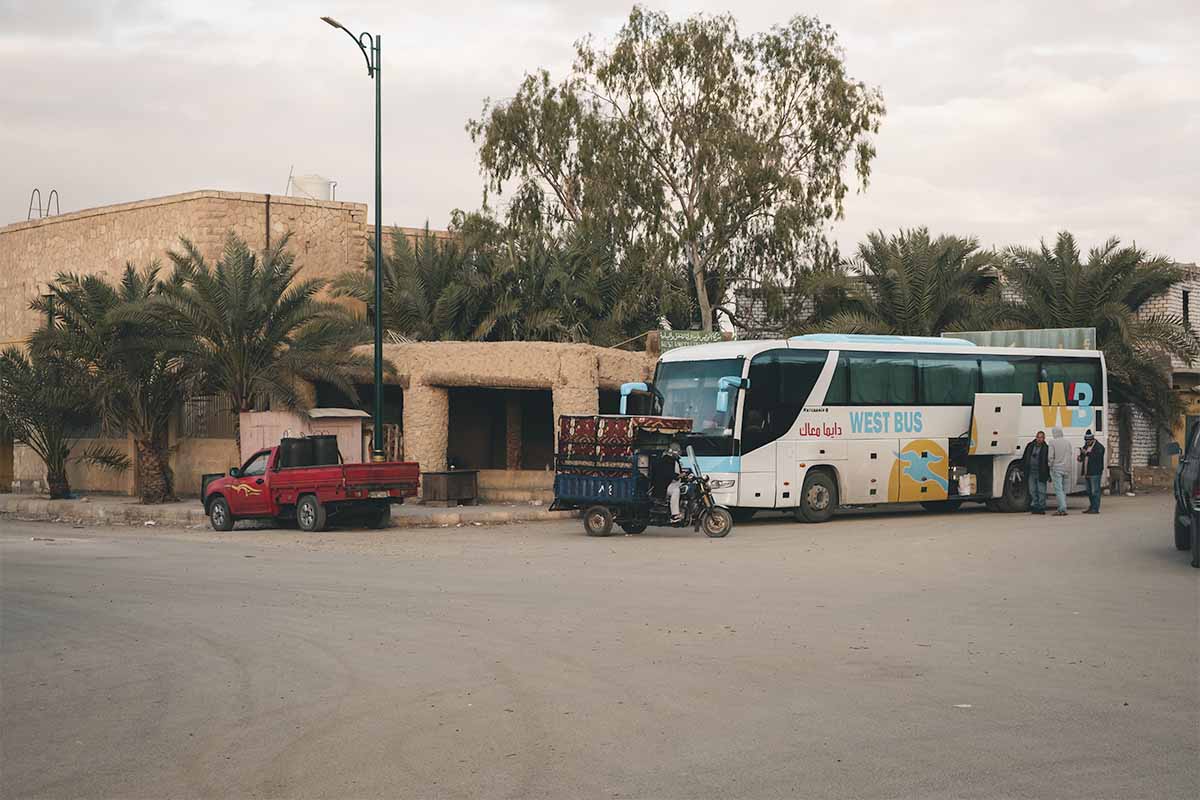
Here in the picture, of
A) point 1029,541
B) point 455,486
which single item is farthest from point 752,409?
point 455,486

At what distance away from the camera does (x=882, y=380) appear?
26.1 meters

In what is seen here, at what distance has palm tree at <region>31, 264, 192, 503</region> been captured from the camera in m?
31.3

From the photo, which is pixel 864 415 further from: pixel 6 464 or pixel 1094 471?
pixel 6 464

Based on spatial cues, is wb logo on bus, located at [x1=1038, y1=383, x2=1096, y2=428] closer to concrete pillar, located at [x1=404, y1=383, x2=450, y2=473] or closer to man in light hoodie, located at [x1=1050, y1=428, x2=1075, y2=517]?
man in light hoodie, located at [x1=1050, y1=428, x2=1075, y2=517]

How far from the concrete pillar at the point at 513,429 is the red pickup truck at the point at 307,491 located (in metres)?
14.2

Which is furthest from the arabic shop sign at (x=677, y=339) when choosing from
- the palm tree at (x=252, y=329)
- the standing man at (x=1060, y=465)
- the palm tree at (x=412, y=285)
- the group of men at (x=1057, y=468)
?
the standing man at (x=1060, y=465)

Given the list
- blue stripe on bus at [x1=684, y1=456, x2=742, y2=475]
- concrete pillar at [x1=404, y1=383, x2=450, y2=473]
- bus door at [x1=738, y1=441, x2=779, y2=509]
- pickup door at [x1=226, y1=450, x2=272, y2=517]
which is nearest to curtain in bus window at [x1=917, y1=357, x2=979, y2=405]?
bus door at [x1=738, y1=441, x2=779, y2=509]

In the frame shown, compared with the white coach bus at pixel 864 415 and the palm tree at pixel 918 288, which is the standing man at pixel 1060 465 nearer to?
the white coach bus at pixel 864 415

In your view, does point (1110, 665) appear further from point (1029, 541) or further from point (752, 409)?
point (752, 409)

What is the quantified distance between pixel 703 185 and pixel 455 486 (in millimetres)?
19650

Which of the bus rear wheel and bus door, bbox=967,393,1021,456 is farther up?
bus door, bbox=967,393,1021,456

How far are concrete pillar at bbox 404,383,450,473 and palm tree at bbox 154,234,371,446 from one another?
1444 millimetres

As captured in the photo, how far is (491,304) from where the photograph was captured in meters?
36.9

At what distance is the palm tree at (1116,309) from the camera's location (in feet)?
118
